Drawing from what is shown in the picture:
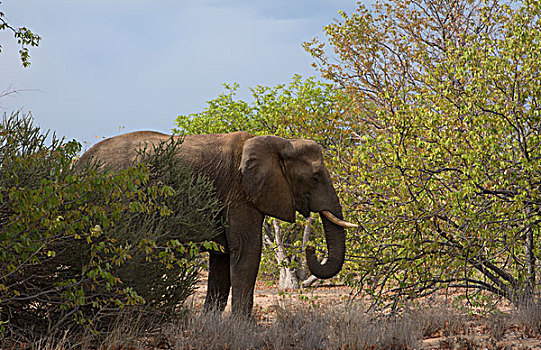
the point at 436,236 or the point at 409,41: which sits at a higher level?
the point at 409,41

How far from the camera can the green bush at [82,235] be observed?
598 cm

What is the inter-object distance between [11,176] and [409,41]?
48.5ft

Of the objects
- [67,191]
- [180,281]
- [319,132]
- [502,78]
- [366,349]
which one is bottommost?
[366,349]

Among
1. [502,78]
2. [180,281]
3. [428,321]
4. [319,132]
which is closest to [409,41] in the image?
[319,132]

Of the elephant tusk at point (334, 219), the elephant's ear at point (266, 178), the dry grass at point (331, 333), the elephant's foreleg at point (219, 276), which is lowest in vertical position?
the dry grass at point (331, 333)

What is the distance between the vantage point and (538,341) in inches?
336

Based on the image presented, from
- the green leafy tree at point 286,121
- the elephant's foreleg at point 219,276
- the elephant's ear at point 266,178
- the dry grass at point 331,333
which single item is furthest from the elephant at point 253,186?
the green leafy tree at point 286,121

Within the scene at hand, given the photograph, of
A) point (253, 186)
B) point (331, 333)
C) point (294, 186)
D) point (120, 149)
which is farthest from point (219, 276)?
point (331, 333)

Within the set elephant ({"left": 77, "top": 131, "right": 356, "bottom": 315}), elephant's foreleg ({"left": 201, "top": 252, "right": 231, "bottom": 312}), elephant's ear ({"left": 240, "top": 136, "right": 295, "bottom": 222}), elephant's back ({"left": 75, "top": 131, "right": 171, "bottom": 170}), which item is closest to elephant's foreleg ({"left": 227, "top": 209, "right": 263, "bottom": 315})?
elephant ({"left": 77, "top": 131, "right": 356, "bottom": 315})

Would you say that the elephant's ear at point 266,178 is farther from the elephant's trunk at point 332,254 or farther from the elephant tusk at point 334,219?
the elephant's trunk at point 332,254

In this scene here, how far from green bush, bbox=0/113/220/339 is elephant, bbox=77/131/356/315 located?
19.1 inches

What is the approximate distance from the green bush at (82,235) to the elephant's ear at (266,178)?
0.66 meters

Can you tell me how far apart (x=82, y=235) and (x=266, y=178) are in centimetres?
364

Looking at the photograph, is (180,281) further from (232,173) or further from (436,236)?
(436,236)
